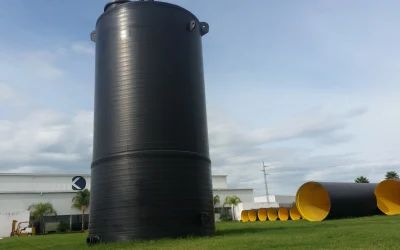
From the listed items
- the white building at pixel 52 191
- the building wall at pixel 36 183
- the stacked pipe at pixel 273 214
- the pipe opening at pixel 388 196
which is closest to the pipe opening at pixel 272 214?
the stacked pipe at pixel 273 214

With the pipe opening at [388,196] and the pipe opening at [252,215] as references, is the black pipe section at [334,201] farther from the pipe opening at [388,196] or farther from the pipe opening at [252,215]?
the pipe opening at [252,215]

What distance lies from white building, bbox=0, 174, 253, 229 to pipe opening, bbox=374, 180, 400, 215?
33861 mm

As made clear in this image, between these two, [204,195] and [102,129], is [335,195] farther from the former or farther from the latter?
[102,129]

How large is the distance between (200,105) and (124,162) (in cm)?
392

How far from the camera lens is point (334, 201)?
21.4 meters

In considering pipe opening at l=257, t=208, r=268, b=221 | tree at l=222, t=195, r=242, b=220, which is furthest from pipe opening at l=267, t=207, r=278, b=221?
tree at l=222, t=195, r=242, b=220

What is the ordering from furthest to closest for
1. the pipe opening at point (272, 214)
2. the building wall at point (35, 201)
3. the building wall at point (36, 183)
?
1. the building wall at point (36, 183)
2. the building wall at point (35, 201)
3. the pipe opening at point (272, 214)

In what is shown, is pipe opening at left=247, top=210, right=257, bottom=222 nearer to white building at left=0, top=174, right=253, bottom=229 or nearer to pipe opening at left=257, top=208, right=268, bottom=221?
pipe opening at left=257, top=208, right=268, bottom=221

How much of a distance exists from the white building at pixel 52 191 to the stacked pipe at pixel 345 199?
1296 inches

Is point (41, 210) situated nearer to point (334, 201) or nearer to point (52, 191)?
point (52, 191)

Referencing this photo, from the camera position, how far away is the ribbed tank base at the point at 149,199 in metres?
12.0

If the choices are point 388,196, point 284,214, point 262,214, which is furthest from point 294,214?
point 388,196

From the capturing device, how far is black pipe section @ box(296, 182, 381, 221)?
21719 millimetres

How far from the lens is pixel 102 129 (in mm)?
13453
